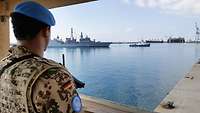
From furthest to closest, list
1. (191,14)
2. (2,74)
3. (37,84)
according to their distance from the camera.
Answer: (191,14), (2,74), (37,84)

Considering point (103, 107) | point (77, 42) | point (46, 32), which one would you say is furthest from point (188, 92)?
point (46, 32)

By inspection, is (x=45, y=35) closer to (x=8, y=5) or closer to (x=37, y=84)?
(x=37, y=84)

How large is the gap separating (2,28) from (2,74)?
2414 mm

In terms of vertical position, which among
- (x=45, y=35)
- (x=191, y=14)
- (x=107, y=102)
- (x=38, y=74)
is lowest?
(x=107, y=102)

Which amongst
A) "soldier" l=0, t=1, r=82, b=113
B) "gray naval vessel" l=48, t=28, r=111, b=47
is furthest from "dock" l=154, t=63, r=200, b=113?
"soldier" l=0, t=1, r=82, b=113

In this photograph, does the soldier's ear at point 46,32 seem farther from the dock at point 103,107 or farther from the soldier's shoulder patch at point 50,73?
the dock at point 103,107

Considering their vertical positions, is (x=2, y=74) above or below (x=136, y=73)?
above

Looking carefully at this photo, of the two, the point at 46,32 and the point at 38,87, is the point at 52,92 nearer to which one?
the point at 38,87

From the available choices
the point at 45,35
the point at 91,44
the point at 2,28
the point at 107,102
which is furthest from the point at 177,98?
the point at 45,35

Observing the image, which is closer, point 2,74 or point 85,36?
point 2,74

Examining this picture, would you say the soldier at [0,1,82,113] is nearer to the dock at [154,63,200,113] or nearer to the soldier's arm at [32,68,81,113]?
the soldier's arm at [32,68,81,113]

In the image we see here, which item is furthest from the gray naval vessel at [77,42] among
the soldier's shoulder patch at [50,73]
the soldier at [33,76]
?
the soldier's shoulder patch at [50,73]

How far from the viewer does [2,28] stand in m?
3.23

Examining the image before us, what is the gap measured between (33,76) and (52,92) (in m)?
0.09
